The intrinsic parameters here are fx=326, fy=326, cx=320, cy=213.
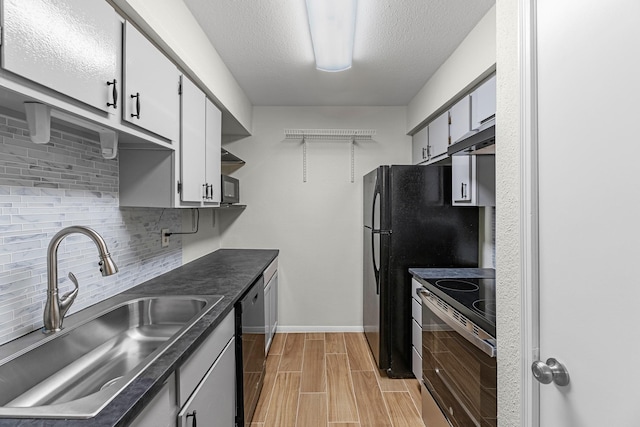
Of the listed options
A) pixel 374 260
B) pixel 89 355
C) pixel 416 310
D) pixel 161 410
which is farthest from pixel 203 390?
pixel 374 260

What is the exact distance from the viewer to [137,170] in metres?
1.76

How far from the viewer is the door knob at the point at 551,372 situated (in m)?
0.79

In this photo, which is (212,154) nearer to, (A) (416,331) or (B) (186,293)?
(B) (186,293)

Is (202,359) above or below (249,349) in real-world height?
above

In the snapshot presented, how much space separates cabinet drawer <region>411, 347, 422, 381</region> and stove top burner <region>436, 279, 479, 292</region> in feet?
2.30

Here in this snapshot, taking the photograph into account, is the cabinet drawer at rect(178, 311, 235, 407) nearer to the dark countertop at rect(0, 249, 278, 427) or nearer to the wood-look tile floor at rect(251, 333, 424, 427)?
the dark countertop at rect(0, 249, 278, 427)

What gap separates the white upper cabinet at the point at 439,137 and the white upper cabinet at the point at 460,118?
0.29 ft

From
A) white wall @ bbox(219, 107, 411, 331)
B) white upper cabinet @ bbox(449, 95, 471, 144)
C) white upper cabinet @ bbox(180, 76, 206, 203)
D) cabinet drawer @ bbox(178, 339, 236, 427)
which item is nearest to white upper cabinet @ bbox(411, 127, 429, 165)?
white wall @ bbox(219, 107, 411, 331)

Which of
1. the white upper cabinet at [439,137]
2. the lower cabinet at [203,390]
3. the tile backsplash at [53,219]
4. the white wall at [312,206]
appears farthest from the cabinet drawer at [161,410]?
the white wall at [312,206]

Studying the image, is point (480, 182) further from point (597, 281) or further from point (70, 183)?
point (70, 183)

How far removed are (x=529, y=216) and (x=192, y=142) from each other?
5.93 feet

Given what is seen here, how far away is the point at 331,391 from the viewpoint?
247cm

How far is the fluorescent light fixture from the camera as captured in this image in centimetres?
178

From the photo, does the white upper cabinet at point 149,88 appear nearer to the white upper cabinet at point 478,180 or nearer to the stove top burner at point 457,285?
the stove top burner at point 457,285
